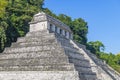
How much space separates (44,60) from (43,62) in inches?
7.9

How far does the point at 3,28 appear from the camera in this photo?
91.5 ft

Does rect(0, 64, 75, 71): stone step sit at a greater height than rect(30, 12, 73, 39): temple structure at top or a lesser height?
lesser

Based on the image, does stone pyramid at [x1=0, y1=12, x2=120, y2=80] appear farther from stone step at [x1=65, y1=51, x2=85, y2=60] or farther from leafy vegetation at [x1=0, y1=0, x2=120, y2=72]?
leafy vegetation at [x1=0, y1=0, x2=120, y2=72]

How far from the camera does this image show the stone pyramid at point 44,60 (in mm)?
21250

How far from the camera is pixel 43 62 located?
871 inches

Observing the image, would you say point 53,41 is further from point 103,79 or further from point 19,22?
point 19,22

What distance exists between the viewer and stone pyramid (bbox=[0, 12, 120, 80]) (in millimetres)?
21250

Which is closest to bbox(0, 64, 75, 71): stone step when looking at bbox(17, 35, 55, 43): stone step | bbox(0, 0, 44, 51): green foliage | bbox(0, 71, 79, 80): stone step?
bbox(0, 71, 79, 80): stone step

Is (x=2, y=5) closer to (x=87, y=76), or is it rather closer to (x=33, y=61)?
(x=33, y=61)

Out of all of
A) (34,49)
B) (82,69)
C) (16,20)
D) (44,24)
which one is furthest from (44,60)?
(16,20)

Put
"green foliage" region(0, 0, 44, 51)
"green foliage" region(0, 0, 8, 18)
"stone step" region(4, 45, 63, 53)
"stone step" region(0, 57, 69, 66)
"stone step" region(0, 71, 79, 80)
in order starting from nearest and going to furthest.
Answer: "stone step" region(0, 71, 79, 80) < "stone step" region(0, 57, 69, 66) < "stone step" region(4, 45, 63, 53) < "green foliage" region(0, 0, 44, 51) < "green foliage" region(0, 0, 8, 18)

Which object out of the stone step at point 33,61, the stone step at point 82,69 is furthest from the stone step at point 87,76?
the stone step at point 33,61

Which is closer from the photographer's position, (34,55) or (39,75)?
(39,75)

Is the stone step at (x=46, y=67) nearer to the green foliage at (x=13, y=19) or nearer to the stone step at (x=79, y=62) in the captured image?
the stone step at (x=79, y=62)
